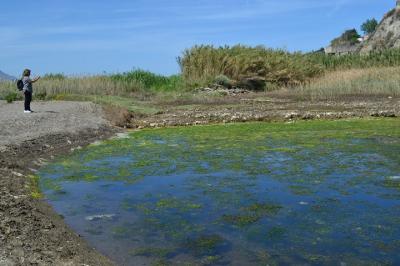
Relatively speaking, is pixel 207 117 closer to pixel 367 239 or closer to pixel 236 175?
pixel 236 175

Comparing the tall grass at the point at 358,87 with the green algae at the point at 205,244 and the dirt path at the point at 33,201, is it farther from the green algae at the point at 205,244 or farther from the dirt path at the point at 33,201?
the green algae at the point at 205,244

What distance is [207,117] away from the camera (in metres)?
19.5

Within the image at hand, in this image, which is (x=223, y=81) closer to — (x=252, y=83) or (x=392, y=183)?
(x=252, y=83)

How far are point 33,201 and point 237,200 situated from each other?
107 inches

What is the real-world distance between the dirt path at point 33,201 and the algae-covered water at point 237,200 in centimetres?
30

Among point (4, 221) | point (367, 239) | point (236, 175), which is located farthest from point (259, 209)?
point (4, 221)

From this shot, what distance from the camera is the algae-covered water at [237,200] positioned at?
5215 mm

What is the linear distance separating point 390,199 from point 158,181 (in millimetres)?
3602

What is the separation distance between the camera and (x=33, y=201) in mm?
6977

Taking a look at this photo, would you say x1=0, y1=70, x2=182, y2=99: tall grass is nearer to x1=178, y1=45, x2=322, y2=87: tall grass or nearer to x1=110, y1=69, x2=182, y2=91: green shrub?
x1=110, y1=69, x2=182, y2=91: green shrub

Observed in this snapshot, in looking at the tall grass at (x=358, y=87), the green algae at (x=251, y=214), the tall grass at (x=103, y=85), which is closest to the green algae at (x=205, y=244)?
the green algae at (x=251, y=214)

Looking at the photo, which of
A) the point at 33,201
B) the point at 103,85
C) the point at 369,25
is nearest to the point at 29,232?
the point at 33,201

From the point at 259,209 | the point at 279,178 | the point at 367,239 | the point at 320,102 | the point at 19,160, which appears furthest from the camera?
the point at 320,102

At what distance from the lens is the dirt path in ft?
15.8
